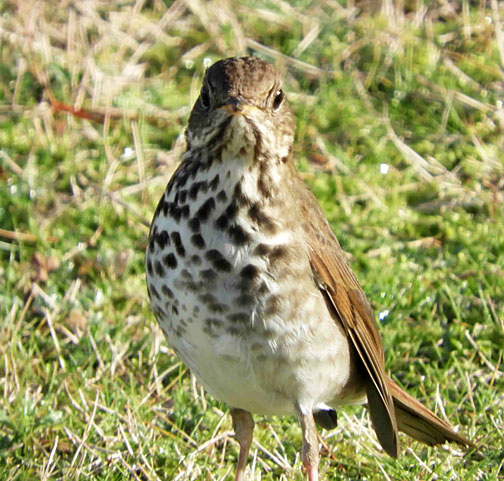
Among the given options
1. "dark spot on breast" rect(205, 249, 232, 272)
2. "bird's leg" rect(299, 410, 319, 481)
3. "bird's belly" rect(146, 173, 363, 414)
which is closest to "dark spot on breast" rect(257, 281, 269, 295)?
"bird's belly" rect(146, 173, 363, 414)

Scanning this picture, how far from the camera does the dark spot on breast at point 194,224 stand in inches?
133

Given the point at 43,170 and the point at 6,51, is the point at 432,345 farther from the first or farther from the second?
the point at 6,51

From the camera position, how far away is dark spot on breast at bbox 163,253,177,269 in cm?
344

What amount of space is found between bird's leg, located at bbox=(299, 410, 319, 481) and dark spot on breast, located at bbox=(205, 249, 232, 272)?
2.15ft

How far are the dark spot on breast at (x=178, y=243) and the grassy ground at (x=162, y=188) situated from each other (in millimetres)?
1052

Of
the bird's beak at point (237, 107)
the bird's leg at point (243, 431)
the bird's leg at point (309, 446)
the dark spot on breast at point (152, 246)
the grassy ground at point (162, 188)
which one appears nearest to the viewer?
the bird's beak at point (237, 107)

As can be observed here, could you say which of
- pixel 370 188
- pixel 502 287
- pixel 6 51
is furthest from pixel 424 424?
pixel 6 51

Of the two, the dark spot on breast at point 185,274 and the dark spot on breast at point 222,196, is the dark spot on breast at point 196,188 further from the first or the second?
the dark spot on breast at point 185,274

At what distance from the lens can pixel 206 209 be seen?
11.1 ft

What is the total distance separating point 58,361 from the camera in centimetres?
469

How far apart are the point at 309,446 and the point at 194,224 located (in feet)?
3.07

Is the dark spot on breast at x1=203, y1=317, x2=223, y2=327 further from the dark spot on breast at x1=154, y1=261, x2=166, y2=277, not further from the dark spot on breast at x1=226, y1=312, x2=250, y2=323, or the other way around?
the dark spot on breast at x1=154, y1=261, x2=166, y2=277

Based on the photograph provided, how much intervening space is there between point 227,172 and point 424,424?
140 cm

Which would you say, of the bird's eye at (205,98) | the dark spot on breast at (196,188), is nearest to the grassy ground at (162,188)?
the dark spot on breast at (196,188)
